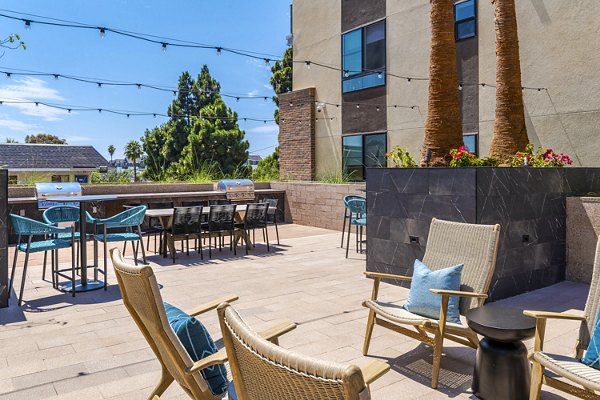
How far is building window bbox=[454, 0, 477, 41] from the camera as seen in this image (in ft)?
33.6

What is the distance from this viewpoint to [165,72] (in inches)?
1374

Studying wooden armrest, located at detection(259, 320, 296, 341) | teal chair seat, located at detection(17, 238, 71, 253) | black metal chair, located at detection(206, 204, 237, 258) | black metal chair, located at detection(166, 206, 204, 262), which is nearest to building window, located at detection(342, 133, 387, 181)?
black metal chair, located at detection(206, 204, 237, 258)

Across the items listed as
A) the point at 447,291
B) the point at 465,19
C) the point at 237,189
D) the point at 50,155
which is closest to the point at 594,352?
the point at 447,291

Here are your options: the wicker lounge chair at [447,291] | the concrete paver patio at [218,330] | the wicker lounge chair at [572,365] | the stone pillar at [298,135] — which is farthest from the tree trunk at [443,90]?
the stone pillar at [298,135]

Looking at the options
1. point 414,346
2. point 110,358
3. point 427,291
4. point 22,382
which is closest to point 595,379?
point 427,291

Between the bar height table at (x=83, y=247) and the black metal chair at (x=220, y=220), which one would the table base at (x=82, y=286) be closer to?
the bar height table at (x=83, y=247)

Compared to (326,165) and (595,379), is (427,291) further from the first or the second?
(326,165)

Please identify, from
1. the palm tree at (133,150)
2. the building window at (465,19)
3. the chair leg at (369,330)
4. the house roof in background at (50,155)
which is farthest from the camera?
the palm tree at (133,150)

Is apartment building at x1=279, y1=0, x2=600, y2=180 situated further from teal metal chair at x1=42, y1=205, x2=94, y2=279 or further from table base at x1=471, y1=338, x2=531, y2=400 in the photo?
teal metal chair at x1=42, y1=205, x2=94, y2=279

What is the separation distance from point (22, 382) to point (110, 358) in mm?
581

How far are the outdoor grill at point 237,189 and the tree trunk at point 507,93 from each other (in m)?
6.54

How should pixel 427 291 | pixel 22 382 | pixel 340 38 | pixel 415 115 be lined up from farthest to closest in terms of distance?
pixel 340 38 < pixel 415 115 < pixel 427 291 < pixel 22 382

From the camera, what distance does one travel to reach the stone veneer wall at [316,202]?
10.7 m

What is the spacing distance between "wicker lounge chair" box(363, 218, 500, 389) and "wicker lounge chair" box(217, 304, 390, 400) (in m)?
1.53
